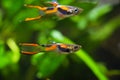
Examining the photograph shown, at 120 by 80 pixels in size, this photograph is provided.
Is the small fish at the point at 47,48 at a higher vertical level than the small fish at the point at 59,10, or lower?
lower

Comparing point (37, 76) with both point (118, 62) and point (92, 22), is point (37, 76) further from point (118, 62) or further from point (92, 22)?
point (92, 22)

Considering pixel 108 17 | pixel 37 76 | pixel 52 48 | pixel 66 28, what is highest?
pixel 52 48

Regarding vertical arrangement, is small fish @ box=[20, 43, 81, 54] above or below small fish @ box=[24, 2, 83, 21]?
below

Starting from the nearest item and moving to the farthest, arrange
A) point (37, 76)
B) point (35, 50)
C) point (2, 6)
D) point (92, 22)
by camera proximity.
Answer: point (35, 50) → point (37, 76) → point (2, 6) → point (92, 22)

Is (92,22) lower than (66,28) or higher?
lower

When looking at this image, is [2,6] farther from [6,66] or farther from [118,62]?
[118,62]

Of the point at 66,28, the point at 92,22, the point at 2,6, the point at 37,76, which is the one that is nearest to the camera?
the point at 37,76

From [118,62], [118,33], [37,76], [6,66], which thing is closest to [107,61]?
[118,62]

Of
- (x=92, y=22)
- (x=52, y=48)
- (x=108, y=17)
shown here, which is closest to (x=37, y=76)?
(x=52, y=48)

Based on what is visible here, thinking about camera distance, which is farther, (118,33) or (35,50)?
(118,33)
